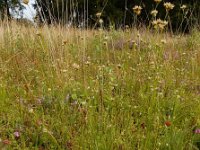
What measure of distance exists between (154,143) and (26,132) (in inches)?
38.3

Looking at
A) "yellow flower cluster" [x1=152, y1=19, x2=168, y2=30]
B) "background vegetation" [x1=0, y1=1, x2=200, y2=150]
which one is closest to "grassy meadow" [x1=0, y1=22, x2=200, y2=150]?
"background vegetation" [x1=0, y1=1, x2=200, y2=150]

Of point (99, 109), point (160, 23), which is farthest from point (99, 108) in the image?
point (160, 23)

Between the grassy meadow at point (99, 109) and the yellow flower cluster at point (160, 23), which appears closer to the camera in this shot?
the grassy meadow at point (99, 109)

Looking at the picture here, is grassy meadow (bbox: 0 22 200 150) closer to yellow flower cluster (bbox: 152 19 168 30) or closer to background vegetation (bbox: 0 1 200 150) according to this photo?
background vegetation (bbox: 0 1 200 150)

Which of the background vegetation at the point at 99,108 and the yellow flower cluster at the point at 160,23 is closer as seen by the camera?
the background vegetation at the point at 99,108

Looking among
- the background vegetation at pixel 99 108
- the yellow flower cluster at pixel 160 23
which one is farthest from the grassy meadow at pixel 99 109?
the yellow flower cluster at pixel 160 23

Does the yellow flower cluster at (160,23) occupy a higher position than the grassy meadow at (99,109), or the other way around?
the yellow flower cluster at (160,23)

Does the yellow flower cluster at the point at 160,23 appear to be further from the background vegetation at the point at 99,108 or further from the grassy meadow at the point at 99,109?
the grassy meadow at the point at 99,109

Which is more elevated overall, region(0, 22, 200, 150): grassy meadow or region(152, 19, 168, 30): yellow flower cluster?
region(152, 19, 168, 30): yellow flower cluster

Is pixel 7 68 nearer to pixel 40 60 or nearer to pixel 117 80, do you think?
pixel 40 60

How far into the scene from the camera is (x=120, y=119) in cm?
268

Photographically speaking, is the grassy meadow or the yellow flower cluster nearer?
the grassy meadow

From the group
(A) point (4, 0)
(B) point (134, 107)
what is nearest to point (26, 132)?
(B) point (134, 107)

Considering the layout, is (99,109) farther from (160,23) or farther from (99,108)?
(160,23)
